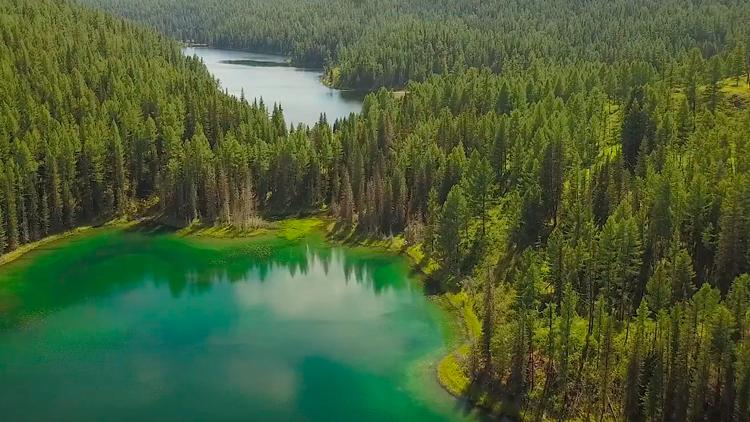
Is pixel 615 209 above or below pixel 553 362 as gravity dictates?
above

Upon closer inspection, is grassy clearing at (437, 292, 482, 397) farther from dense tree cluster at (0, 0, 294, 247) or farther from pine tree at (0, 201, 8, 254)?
pine tree at (0, 201, 8, 254)

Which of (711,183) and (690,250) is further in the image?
(711,183)

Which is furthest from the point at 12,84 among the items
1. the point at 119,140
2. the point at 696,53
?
the point at 696,53

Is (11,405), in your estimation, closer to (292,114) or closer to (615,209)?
(615,209)

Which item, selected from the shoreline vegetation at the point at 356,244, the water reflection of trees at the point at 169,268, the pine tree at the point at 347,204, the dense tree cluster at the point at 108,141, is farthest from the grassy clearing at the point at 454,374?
the dense tree cluster at the point at 108,141

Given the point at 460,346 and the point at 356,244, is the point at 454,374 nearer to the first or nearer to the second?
the point at 460,346
